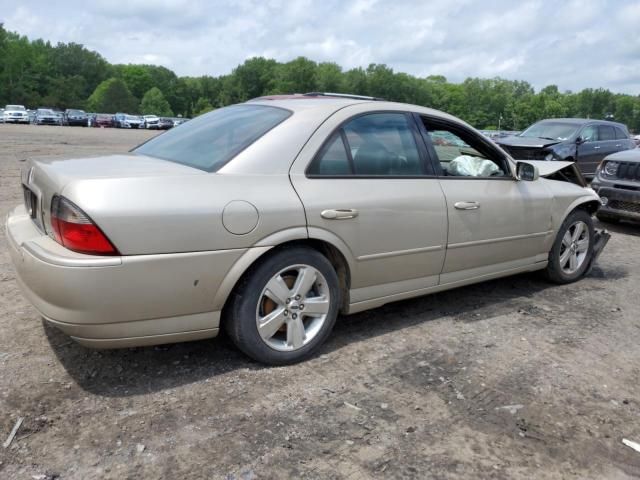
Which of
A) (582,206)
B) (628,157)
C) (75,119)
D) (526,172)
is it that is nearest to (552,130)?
(628,157)

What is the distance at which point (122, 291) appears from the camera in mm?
2707

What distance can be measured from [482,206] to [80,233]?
2739 millimetres

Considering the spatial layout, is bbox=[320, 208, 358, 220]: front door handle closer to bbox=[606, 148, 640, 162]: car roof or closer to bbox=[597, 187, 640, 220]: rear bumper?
bbox=[597, 187, 640, 220]: rear bumper

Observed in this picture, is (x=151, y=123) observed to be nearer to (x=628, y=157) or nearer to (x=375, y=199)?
(x=628, y=157)

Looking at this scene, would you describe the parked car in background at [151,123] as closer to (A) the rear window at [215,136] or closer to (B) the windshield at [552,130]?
(B) the windshield at [552,130]

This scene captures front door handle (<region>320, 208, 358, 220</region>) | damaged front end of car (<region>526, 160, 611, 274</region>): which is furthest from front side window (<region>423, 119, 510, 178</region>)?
front door handle (<region>320, 208, 358, 220</region>)

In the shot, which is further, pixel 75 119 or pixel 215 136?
pixel 75 119

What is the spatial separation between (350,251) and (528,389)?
50.2 inches

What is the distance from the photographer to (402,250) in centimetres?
370

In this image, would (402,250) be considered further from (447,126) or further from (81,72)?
(81,72)

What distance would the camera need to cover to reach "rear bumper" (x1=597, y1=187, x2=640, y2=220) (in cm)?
763

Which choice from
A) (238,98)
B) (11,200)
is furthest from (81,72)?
(11,200)

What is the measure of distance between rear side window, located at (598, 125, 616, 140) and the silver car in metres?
9.35

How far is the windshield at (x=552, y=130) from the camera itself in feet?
39.3
